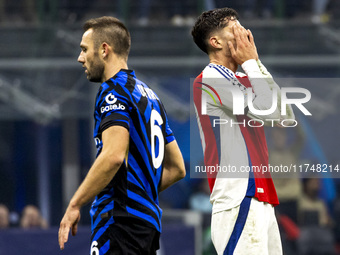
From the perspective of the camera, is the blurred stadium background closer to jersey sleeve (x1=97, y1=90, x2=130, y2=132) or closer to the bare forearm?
jersey sleeve (x1=97, y1=90, x2=130, y2=132)

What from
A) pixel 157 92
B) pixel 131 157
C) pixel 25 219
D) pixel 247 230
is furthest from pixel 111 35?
pixel 157 92

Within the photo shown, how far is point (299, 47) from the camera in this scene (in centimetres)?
1013

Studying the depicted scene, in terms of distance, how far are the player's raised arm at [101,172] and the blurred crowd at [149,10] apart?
23.9 ft

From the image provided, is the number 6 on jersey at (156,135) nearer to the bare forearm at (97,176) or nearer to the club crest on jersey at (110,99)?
the club crest on jersey at (110,99)

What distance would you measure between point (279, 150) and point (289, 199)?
785mm

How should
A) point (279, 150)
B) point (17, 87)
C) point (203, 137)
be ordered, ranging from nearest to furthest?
1. point (203, 137)
2. point (279, 150)
3. point (17, 87)

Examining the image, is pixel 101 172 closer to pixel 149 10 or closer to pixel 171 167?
pixel 171 167

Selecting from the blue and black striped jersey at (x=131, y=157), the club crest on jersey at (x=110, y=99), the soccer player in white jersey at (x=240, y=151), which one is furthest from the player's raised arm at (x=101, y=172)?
the soccer player in white jersey at (x=240, y=151)

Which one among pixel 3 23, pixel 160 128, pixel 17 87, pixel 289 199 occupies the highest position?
pixel 3 23

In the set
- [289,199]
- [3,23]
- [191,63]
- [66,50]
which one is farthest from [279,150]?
[3,23]

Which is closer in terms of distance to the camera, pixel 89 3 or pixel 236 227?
pixel 236 227

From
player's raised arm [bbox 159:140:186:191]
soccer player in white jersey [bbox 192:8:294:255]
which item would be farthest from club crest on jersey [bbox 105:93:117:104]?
soccer player in white jersey [bbox 192:8:294:255]

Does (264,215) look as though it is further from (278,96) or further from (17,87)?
(17,87)

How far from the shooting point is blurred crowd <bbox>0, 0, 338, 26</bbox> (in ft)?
33.2
